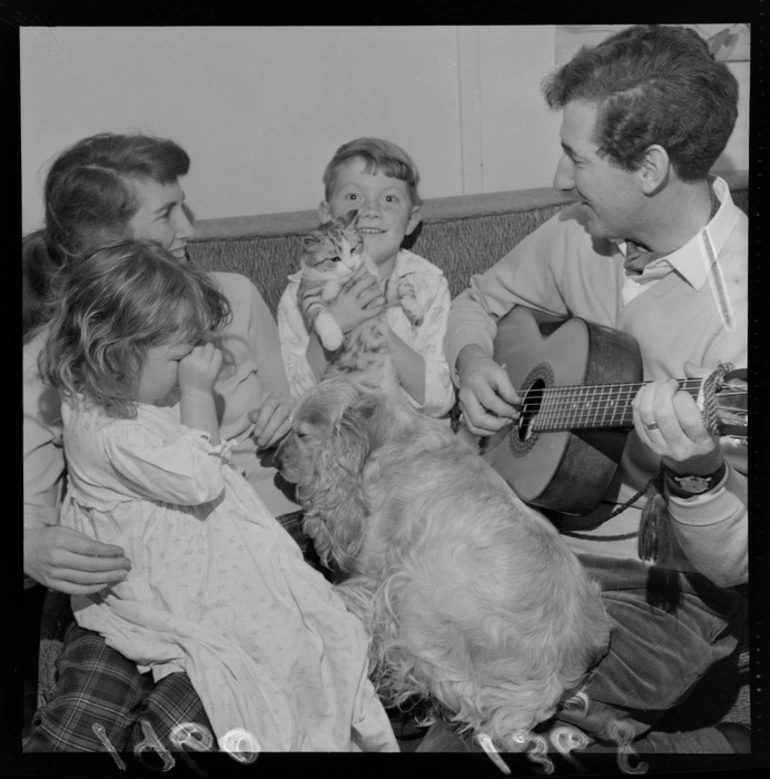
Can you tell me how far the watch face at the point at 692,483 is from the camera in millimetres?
1981

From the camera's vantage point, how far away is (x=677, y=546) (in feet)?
6.81

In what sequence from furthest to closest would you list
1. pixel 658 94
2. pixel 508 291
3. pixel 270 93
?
pixel 508 291 < pixel 270 93 < pixel 658 94

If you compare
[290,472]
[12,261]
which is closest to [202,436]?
[290,472]

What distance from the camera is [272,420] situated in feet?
6.88

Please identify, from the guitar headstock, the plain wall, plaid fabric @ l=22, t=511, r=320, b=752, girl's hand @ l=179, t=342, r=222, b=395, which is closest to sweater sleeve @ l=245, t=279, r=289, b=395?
girl's hand @ l=179, t=342, r=222, b=395

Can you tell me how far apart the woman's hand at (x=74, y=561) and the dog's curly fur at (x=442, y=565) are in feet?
1.29

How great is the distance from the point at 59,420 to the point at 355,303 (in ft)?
2.18

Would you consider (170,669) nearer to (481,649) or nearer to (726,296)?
(481,649)

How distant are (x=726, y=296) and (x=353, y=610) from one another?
100 centimetres

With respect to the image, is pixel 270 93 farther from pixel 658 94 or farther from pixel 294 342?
pixel 658 94

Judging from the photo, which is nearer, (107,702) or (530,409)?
(107,702)

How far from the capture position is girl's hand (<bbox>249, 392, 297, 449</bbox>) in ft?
6.87

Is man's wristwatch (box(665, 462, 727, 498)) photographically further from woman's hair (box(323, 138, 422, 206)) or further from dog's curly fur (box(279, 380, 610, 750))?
woman's hair (box(323, 138, 422, 206))

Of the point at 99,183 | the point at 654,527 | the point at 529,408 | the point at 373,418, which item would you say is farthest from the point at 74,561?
the point at 654,527
